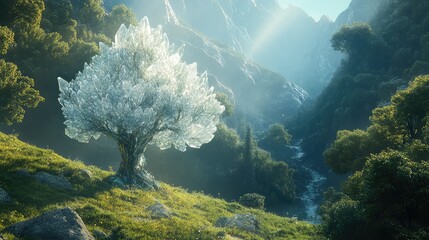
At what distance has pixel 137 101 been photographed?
30.4 meters

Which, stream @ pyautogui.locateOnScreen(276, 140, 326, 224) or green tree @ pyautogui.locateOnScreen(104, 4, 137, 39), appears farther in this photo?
stream @ pyautogui.locateOnScreen(276, 140, 326, 224)

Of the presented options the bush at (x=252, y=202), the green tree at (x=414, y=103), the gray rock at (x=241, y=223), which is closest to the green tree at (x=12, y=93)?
the bush at (x=252, y=202)

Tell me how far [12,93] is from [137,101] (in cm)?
2228

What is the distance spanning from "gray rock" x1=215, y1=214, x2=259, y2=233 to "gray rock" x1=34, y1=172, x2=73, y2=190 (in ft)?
37.2

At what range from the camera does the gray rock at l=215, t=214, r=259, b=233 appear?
89.4 ft

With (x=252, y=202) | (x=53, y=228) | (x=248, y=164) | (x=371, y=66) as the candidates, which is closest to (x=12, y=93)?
(x=252, y=202)

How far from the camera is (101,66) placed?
110ft

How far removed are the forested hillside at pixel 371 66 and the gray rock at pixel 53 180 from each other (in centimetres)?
8167

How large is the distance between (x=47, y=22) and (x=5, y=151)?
153 feet

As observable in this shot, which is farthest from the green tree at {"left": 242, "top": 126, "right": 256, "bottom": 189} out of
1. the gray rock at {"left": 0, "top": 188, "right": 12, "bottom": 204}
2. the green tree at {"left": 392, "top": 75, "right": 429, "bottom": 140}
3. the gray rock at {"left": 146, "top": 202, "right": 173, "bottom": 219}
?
the gray rock at {"left": 0, "top": 188, "right": 12, "bottom": 204}

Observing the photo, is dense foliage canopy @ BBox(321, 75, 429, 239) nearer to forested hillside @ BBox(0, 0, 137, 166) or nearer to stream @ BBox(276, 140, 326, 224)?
forested hillside @ BBox(0, 0, 137, 166)

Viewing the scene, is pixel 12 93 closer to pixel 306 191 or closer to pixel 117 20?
pixel 117 20

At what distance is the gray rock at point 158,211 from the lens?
25.1 metres

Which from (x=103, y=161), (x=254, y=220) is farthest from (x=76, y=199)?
(x=103, y=161)
